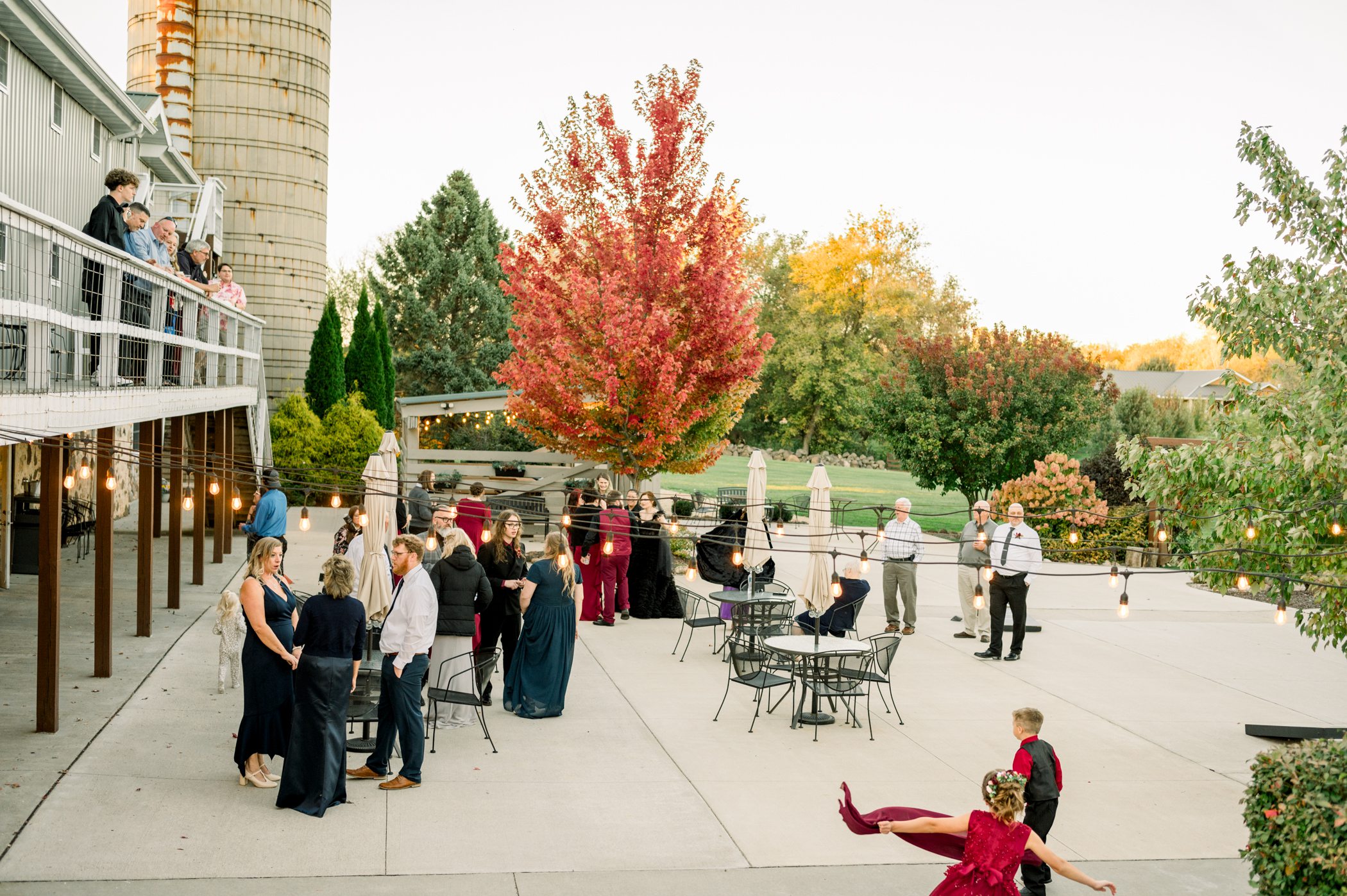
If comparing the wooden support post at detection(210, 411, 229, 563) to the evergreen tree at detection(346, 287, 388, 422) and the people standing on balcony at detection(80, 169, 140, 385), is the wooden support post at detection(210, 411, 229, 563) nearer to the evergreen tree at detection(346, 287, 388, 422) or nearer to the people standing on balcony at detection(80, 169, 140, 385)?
the people standing on balcony at detection(80, 169, 140, 385)

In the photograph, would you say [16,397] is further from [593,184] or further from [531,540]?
[531,540]

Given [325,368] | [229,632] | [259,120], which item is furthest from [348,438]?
[229,632]

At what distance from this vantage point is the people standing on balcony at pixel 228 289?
52.2 ft

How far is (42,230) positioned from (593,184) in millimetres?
12138

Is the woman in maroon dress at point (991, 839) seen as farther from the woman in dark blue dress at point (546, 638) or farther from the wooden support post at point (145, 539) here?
the wooden support post at point (145, 539)

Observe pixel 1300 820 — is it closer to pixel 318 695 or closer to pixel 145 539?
pixel 318 695

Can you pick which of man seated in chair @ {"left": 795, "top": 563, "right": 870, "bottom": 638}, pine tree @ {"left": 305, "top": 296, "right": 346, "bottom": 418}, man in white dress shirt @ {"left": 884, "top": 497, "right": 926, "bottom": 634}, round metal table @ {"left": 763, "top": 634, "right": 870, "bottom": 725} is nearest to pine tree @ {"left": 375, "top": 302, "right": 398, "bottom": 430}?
pine tree @ {"left": 305, "top": 296, "right": 346, "bottom": 418}

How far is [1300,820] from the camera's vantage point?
5762mm

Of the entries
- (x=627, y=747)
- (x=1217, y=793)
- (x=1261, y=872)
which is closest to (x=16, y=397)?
(x=627, y=747)

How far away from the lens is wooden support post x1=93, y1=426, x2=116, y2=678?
9562 millimetres

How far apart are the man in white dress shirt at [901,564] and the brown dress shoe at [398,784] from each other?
692cm

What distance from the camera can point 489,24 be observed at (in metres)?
39.8

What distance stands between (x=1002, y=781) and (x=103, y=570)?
844 centimetres

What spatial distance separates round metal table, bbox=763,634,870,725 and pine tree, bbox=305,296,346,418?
18.6m
